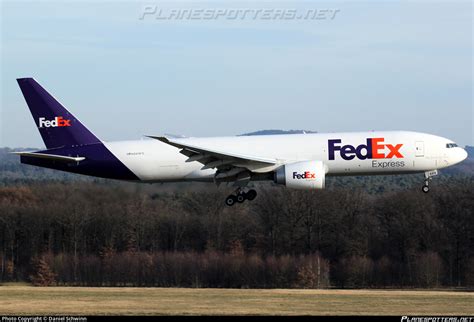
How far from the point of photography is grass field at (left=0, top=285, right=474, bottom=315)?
111 feet

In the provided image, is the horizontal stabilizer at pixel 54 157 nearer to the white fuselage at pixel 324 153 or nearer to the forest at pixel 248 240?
the white fuselage at pixel 324 153

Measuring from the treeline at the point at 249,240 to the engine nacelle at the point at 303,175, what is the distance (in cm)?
1995

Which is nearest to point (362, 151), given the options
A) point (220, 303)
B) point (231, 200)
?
point (231, 200)

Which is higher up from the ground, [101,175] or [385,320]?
[101,175]

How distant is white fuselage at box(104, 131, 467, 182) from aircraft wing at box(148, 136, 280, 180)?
56cm

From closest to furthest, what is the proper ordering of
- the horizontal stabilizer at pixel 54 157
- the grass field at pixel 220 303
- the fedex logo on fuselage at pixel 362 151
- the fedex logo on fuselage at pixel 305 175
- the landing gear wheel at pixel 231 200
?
the grass field at pixel 220 303
the fedex logo on fuselage at pixel 305 175
the fedex logo on fuselage at pixel 362 151
the landing gear wheel at pixel 231 200
the horizontal stabilizer at pixel 54 157

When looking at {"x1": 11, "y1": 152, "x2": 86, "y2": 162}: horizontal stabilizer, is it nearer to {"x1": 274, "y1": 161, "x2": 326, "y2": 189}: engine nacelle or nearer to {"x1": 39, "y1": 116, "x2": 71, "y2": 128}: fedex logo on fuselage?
{"x1": 39, "y1": 116, "x2": 71, "y2": 128}: fedex logo on fuselage

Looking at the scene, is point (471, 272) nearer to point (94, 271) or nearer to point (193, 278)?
point (193, 278)

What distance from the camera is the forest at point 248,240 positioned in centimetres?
6606

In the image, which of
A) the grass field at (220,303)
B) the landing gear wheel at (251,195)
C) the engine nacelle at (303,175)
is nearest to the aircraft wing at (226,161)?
the engine nacelle at (303,175)

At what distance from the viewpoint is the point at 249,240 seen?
73125mm

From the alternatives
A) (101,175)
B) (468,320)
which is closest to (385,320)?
(468,320)

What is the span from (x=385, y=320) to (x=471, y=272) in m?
41.2

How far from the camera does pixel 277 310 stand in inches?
1352
